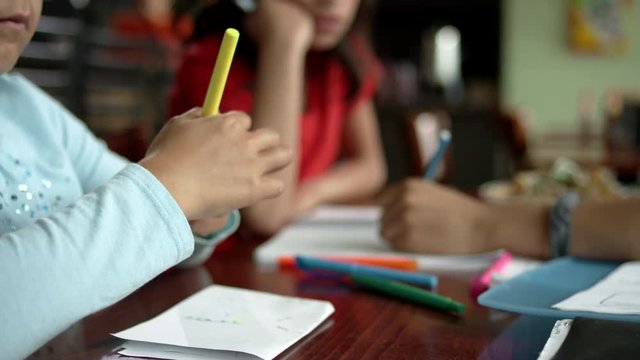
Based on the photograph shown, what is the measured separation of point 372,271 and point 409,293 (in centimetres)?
7

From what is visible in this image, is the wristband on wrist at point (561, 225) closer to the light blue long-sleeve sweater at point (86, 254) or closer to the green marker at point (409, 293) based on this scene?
the green marker at point (409, 293)

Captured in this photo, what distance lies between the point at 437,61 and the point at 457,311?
11.9 ft

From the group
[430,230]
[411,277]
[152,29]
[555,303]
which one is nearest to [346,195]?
[430,230]

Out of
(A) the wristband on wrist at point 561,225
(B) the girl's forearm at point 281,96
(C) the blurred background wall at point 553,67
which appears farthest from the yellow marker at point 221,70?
(C) the blurred background wall at point 553,67

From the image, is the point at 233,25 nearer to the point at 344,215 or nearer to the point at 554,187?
the point at 344,215

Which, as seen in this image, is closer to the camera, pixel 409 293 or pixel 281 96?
pixel 409 293

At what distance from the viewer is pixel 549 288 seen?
530 mm

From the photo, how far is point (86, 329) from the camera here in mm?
475

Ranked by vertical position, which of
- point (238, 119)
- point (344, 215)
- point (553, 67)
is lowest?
point (553, 67)

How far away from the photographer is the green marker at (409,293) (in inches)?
20.3

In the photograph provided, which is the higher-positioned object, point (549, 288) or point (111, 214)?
point (111, 214)

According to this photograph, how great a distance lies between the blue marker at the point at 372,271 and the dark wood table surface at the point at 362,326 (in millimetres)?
13

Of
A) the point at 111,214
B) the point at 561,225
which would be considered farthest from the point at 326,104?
the point at 111,214

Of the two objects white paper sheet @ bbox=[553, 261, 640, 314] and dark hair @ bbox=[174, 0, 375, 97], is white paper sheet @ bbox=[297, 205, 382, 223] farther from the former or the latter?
white paper sheet @ bbox=[553, 261, 640, 314]
